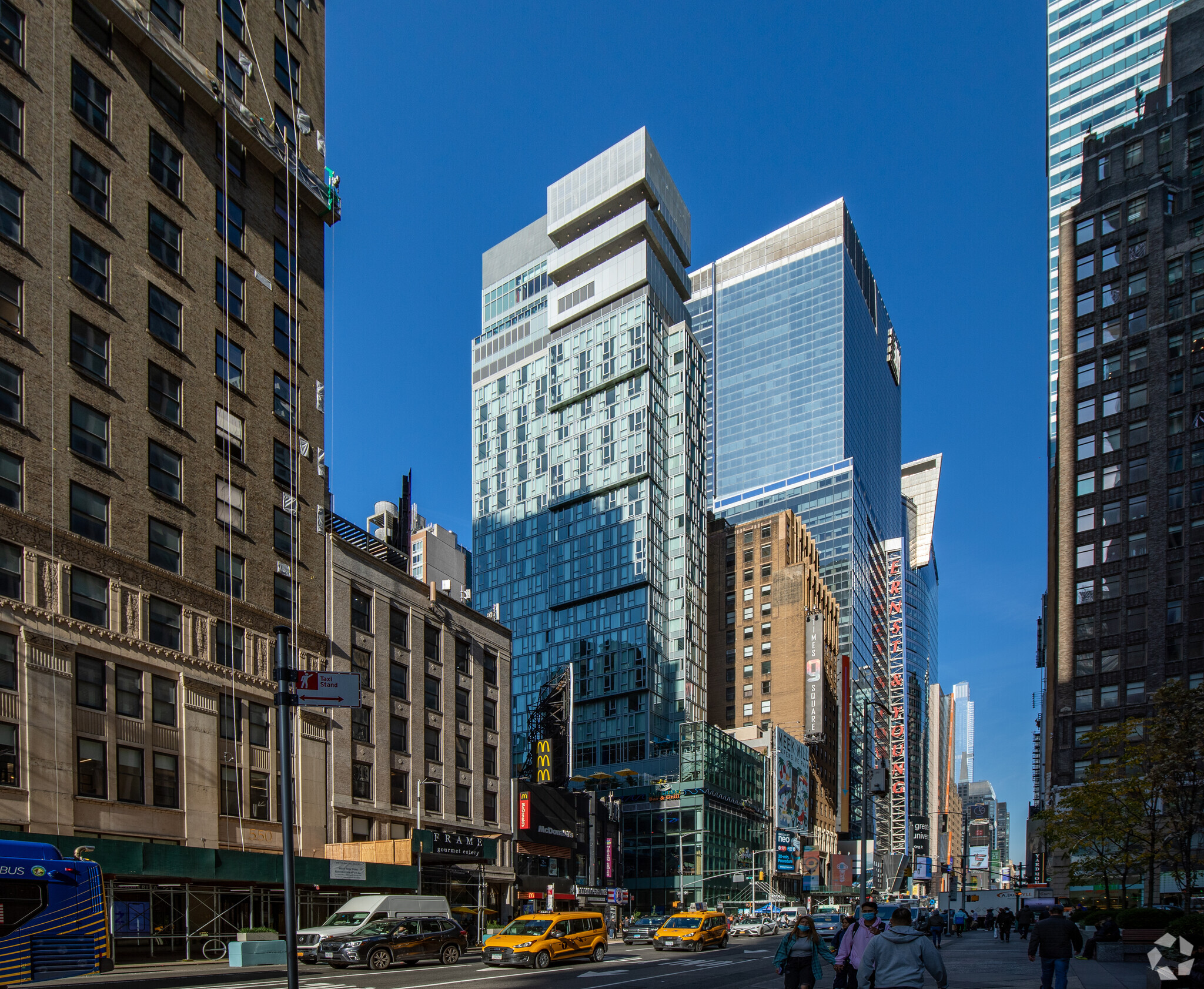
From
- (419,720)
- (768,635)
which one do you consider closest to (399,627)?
(419,720)

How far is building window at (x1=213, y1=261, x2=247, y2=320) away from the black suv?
25.8 meters

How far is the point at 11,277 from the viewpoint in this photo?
33.7 meters

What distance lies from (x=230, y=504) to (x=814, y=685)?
102602 mm

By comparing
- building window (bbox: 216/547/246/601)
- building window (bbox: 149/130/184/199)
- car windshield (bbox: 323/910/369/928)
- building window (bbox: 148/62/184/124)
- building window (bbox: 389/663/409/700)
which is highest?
building window (bbox: 148/62/184/124)

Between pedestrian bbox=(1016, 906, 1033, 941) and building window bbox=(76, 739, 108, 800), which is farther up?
building window bbox=(76, 739, 108, 800)

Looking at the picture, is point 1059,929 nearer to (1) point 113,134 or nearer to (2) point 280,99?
(1) point 113,134

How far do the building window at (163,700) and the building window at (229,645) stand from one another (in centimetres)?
265

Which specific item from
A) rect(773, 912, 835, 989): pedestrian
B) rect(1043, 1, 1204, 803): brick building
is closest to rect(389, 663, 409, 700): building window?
rect(773, 912, 835, 989): pedestrian

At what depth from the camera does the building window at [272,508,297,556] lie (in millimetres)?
45750

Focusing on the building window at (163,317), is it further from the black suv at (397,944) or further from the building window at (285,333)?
the black suv at (397,944)

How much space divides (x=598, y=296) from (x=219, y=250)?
103 m

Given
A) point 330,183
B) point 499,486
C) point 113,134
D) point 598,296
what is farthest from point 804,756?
point 113,134

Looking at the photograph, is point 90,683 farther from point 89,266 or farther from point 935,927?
point 935,927

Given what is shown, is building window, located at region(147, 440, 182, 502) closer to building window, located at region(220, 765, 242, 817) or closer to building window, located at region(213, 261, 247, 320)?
building window, located at region(213, 261, 247, 320)
